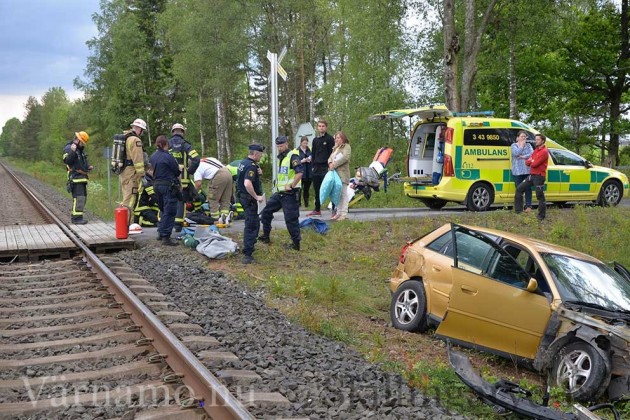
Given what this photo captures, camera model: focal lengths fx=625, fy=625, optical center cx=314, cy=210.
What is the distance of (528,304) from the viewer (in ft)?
21.3

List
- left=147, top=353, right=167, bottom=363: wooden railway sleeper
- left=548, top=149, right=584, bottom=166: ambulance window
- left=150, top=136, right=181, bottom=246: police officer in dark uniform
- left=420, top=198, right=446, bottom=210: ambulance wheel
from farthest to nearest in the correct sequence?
left=420, top=198, right=446, bottom=210: ambulance wheel → left=548, top=149, right=584, bottom=166: ambulance window → left=150, top=136, right=181, bottom=246: police officer in dark uniform → left=147, top=353, right=167, bottom=363: wooden railway sleeper

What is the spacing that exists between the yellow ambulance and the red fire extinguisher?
6.92 m

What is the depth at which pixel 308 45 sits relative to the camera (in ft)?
124

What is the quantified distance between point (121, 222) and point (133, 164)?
5.71ft

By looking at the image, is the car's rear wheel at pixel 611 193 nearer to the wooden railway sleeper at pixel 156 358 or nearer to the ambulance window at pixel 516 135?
the ambulance window at pixel 516 135

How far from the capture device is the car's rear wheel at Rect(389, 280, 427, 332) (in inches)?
301

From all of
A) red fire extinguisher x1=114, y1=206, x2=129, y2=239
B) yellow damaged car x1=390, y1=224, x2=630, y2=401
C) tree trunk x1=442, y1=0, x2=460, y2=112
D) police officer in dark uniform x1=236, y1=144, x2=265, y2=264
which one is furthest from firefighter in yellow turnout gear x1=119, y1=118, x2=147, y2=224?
tree trunk x1=442, y1=0, x2=460, y2=112

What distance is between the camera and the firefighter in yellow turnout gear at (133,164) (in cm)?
1256

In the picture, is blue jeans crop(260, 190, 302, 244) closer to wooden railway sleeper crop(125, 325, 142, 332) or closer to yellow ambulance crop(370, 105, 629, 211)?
wooden railway sleeper crop(125, 325, 142, 332)

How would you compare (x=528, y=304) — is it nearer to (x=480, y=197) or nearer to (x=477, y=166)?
(x=477, y=166)

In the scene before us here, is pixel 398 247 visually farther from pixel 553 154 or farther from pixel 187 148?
pixel 553 154

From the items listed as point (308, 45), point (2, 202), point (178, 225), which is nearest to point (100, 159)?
point (308, 45)

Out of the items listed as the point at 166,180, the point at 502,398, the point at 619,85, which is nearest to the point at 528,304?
the point at 502,398

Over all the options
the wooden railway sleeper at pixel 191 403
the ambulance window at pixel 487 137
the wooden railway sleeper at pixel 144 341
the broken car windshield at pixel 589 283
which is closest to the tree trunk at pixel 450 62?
the ambulance window at pixel 487 137
